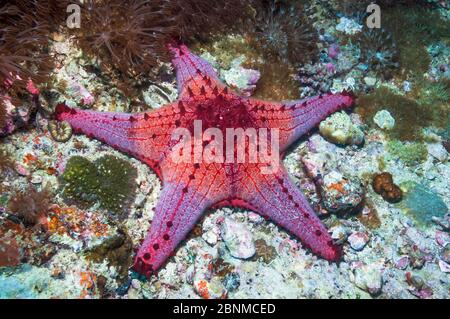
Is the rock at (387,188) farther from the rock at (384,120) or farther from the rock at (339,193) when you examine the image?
the rock at (384,120)

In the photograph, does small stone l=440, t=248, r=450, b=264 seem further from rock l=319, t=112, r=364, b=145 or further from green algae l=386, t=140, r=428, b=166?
rock l=319, t=112, r=364, b=145

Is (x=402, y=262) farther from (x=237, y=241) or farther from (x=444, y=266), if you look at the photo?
(x=237, y=241)

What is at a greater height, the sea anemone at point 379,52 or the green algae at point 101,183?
the sea anemone at point 379,52

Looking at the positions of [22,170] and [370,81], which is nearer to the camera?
[22,170]

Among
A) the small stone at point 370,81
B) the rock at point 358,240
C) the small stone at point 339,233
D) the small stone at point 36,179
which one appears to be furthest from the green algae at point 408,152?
the small stone at point 36,179

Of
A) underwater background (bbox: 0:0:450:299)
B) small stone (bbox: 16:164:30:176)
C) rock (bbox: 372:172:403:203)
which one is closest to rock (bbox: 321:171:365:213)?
underwater background (bbox: 0:0:450:299)

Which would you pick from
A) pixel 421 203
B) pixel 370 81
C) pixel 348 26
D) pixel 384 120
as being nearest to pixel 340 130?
pixel 384 120
